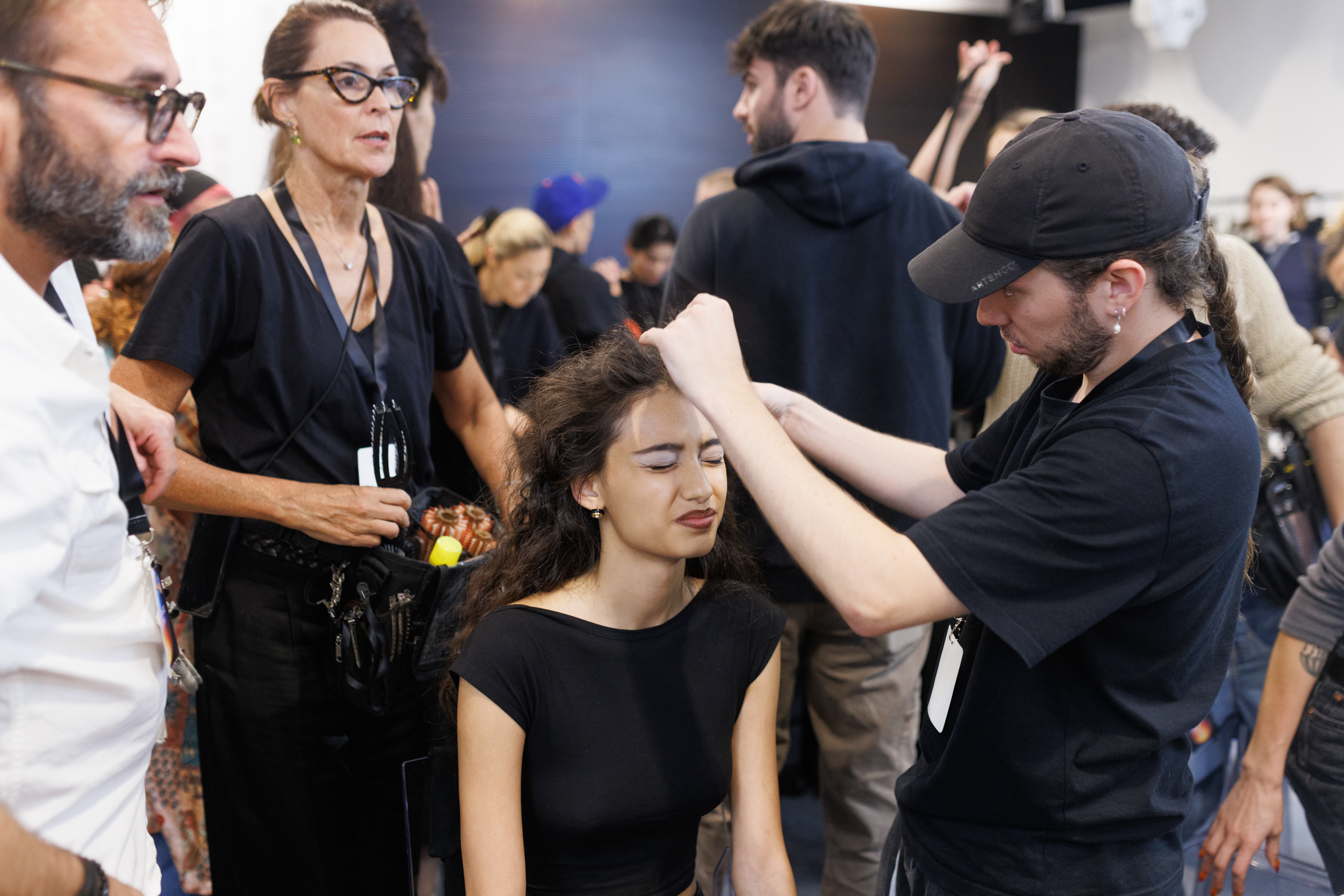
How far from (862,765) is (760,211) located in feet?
4.40

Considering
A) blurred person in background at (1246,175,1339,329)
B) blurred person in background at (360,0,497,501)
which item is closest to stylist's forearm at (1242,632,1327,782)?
blurred person in background at (360,0,497,501)

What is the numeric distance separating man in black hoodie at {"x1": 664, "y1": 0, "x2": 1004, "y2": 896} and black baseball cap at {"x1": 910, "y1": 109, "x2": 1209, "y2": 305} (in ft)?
3.41

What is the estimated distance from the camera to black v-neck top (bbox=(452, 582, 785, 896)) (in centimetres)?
155

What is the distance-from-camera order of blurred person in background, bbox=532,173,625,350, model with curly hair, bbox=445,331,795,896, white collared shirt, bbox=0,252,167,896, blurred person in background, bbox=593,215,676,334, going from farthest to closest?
blurred person in background, bbox=593,215,676,334
blurred person in background, bbox=532,173,625,350
model with curly hair, bbox=445,331,795,896
white collared shirt, bbox=0,252,167,896

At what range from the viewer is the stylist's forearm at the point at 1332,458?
85.0 inches

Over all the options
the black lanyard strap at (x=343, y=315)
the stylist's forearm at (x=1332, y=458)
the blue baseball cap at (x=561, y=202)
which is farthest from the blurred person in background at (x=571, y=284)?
the stylist's forearm at (x=1332, y=458)

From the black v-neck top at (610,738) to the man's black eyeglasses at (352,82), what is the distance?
1.00m

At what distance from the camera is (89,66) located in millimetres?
1024

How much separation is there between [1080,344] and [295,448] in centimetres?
134

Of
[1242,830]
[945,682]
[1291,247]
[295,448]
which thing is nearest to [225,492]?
[295,448]

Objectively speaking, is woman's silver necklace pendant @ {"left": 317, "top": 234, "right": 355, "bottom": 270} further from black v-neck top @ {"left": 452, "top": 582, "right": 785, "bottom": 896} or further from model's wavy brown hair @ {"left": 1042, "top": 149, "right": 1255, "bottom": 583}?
model's wavy brown hair @ {"left": 1042, "top": 149, "right": 1255, "bottom": 583}

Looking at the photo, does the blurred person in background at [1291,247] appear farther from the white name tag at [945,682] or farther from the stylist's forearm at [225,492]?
the stylist's forearm at [225,492]

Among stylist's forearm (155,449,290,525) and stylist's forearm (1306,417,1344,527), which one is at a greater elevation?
stylist's forearm (155,449,290,525)

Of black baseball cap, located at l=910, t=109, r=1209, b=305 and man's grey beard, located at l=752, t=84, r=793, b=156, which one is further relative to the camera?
man's grey beard, located at l=752, t=84, r=793, b=156
